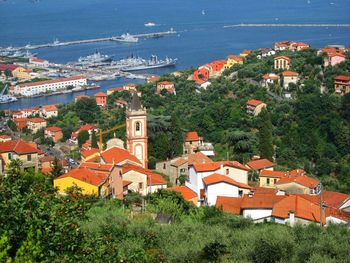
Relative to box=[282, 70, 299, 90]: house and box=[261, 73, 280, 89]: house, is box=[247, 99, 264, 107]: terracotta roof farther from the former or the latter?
box=[261, 73, 280, 89]: house

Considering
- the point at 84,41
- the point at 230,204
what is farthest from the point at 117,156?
the point at 84,41

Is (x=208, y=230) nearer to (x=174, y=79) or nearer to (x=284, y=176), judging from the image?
(x=284, y=176)

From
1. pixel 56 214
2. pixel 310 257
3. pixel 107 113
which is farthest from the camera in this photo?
pixel 107 113

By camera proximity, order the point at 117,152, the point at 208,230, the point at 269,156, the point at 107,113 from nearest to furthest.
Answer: the point at 208,230, the point at 117,152, the point at 269,156, the point at 107,113

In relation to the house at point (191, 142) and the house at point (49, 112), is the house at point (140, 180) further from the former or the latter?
the house at point (49, 112)

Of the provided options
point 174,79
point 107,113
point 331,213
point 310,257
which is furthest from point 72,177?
point 174,79

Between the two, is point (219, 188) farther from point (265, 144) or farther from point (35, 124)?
point (35, 124)

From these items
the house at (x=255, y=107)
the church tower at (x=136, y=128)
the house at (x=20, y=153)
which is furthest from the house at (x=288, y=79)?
the house at (x=20, y=153)

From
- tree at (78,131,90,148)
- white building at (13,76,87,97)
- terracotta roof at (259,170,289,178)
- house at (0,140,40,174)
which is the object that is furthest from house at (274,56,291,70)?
white building at (13,76,87,97)
